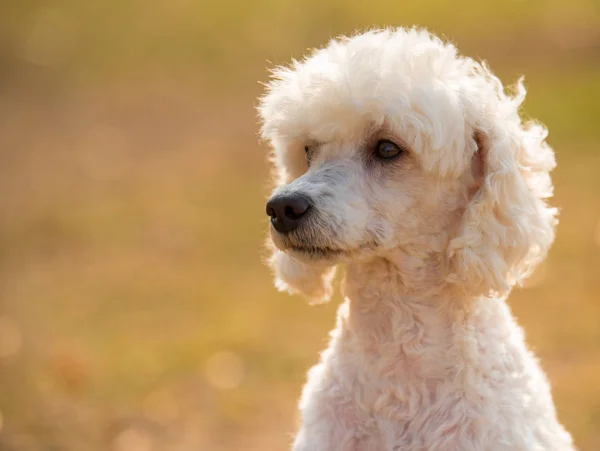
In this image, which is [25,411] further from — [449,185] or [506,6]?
[506,6]

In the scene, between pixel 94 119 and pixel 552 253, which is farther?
pixel 94 119

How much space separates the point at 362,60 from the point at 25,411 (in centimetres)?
327

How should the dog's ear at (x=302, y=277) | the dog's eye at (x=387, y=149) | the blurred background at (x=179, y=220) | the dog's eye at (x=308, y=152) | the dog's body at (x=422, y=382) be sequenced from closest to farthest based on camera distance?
the dog's body at (x=422, y=382) → the dog's eye at (x=387, y=149) → the dog's eye at (x=308, y=152) → the dog's ear at (x=302, y=277) → the blurred background at (x=179, y=220)

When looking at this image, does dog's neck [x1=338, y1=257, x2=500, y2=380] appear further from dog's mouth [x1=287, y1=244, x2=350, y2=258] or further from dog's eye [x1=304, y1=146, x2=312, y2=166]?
dog's eye [x1=304, y1=146, x2=312, y2=166]

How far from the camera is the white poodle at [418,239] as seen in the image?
118 inches

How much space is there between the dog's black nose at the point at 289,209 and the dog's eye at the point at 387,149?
32 cm

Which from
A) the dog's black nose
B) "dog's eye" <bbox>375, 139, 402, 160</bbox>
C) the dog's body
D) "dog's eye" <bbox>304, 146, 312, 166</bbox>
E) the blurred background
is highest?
the blurred background

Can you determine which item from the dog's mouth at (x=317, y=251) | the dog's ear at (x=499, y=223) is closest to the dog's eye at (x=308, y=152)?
the dog's mouth at (x=317, y=251)

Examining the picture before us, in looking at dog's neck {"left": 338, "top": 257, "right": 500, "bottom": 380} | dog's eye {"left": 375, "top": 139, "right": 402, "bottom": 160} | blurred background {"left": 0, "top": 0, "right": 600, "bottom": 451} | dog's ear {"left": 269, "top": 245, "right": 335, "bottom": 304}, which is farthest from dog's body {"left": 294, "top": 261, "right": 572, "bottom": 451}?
blurred background {"left": 0, "top": 0, "right": 600, "bottom": 451}

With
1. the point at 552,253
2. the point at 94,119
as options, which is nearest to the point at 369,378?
the point at 552,253

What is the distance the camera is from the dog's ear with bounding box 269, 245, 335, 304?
3402mm

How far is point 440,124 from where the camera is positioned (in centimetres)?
299

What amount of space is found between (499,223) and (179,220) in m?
7.59

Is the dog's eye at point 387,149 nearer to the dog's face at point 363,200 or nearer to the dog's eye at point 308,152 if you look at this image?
the dog's face at point 363,200
